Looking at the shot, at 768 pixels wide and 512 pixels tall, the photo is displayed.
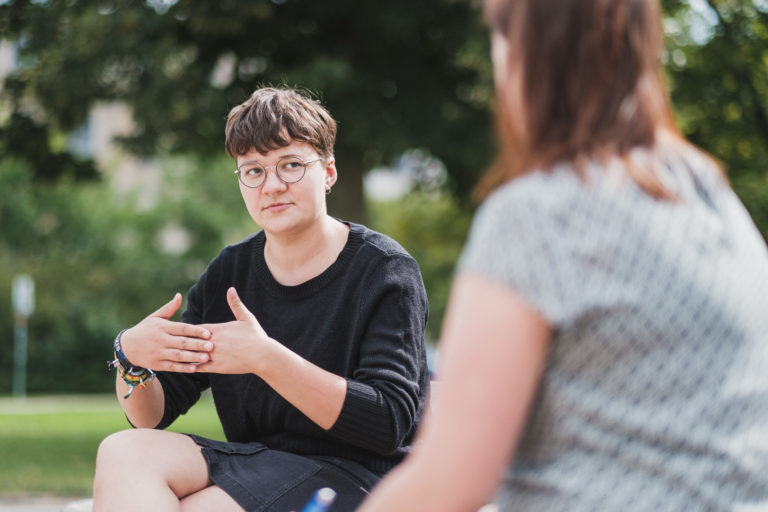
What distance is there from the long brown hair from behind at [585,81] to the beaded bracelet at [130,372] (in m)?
1.36

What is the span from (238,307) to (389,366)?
0.38 m

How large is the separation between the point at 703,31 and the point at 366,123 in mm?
3353

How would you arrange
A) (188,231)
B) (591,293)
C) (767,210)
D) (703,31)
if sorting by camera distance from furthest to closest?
(188,231), (703,31), (767,210), (591,293)

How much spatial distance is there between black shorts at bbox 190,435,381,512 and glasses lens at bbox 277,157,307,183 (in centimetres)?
67

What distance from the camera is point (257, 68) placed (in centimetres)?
1063

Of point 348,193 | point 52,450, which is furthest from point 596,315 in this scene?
point 348,193

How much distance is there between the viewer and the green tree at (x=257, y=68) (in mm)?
9555

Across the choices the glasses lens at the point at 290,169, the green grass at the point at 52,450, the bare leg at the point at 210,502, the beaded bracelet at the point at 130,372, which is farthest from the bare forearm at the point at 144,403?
the green grass at the point at 52,450

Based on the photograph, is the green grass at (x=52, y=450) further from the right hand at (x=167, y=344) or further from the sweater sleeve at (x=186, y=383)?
the right hand at (x=167, y=344)

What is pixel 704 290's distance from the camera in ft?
3.99

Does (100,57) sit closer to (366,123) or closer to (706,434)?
(366,123)

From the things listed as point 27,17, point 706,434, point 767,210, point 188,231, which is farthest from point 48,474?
point 188,231

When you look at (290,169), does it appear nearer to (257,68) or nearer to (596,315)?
(596,315)

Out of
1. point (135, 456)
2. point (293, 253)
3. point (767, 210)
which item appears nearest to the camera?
point (135, 456)
